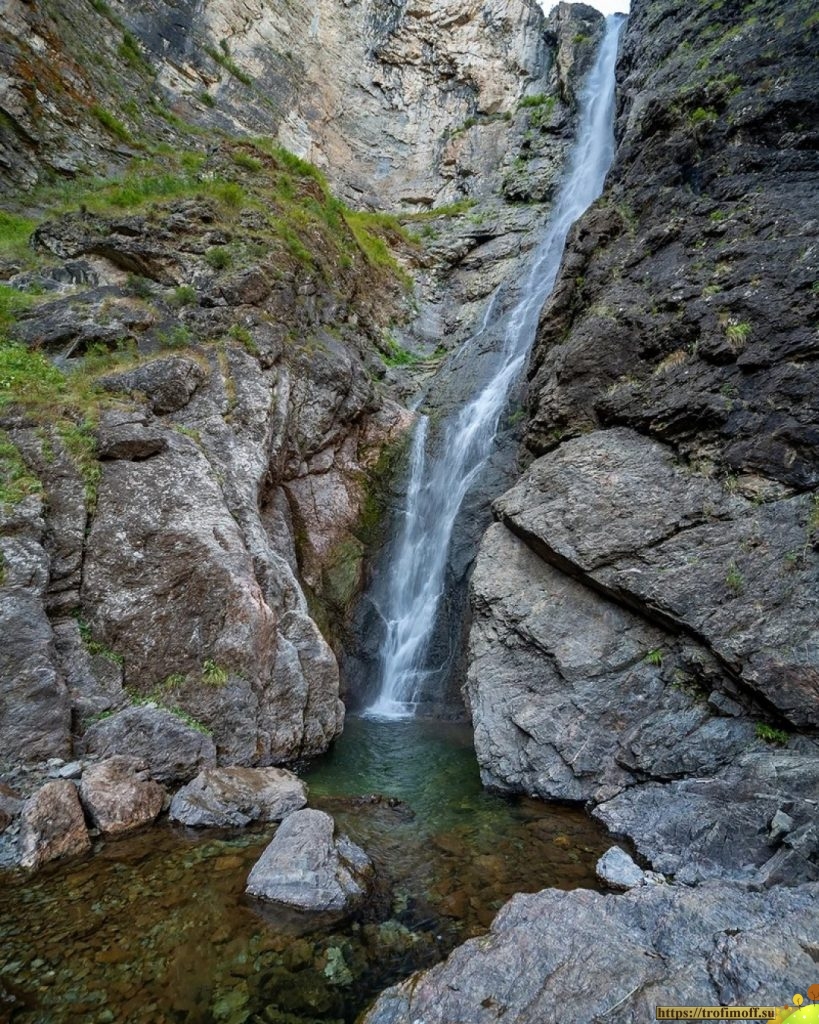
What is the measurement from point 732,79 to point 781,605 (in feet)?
34.1

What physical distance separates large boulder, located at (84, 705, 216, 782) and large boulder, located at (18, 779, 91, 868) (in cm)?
98

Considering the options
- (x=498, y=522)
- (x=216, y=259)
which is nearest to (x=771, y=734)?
(x=498, y=522)

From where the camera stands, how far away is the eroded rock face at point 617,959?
9.46 feet

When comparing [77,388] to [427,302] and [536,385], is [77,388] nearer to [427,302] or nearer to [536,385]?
[536,385]

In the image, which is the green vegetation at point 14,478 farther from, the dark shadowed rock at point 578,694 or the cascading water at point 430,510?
the cascading water at point 430,510

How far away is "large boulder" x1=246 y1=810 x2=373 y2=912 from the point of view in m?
4.62

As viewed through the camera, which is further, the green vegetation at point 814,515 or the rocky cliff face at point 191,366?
the rocky cliff face at point 191,366

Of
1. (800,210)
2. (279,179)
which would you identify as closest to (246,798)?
(800,210)

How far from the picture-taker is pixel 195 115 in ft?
71.7

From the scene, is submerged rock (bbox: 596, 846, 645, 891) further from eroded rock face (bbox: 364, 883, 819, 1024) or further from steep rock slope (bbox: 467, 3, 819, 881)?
eroded rock face (bbox: 364, 883, 819, 1024)

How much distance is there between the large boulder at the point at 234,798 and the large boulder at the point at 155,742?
0.35m

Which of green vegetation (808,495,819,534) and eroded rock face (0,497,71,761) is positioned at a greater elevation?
green vegetation (808,495,819,534)

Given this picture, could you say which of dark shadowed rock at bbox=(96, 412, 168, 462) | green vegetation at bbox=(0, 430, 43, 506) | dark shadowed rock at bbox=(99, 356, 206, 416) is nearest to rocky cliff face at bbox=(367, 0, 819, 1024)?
dark shadowed rock at bbox=(96, 412, 168, 462)

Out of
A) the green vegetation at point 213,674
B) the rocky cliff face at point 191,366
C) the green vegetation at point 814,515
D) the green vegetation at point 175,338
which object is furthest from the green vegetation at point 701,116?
the green vegetation at point 213,674
